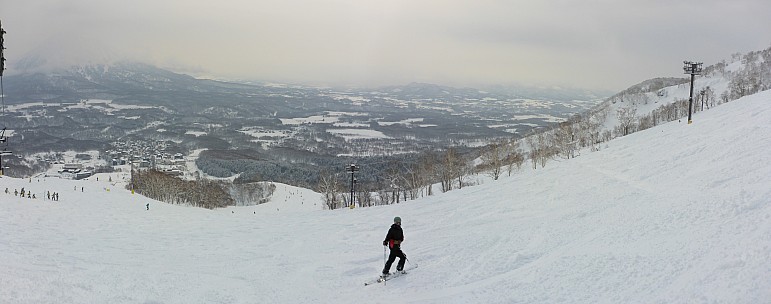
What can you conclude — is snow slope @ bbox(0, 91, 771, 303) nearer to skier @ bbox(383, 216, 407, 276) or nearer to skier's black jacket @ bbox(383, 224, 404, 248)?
skier @ bbox(383, 216, 407, 276)

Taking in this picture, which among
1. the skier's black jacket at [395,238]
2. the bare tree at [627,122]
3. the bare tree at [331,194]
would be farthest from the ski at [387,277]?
the bare tree at [627,122]

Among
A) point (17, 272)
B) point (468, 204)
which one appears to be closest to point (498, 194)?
point (468, 204)

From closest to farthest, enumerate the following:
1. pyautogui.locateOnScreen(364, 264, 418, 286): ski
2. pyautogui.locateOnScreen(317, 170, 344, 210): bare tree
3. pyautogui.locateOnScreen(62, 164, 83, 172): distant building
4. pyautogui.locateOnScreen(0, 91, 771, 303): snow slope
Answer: pyautogui.locateOnScreen(0, 91, 771, 303): snow slope
pyautogui.locateOnScreen(364, 264, 418, 286): ski
pyautogui.locateOnScreen(317, 170, 344, 210): bare tree
pyautogui.locateOnScreen(62, 164, 83, 172): distant building

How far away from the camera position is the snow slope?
8031mm

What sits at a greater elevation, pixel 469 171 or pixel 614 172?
pixel 614 172

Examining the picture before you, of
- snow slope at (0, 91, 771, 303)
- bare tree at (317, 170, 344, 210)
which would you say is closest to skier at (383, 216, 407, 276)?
snow slope at (0, 91, 771, 303)

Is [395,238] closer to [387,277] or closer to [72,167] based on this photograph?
[387,277]

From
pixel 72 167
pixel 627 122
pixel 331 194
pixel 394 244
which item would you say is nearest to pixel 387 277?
pixel 394 244

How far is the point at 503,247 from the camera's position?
12.0 meters

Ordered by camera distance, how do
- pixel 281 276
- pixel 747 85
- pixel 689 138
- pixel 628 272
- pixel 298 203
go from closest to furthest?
pixel 628 272, pixel 281 276, pixel 689 138, pixel 298 203, pixel 747 85

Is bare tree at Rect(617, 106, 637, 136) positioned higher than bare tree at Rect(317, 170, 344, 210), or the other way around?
bare tree at Rect(617, 106, 637, 136)

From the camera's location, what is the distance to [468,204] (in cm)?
2089

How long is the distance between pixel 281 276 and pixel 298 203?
74.3m

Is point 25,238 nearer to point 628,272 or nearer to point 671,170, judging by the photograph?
point 628,272
